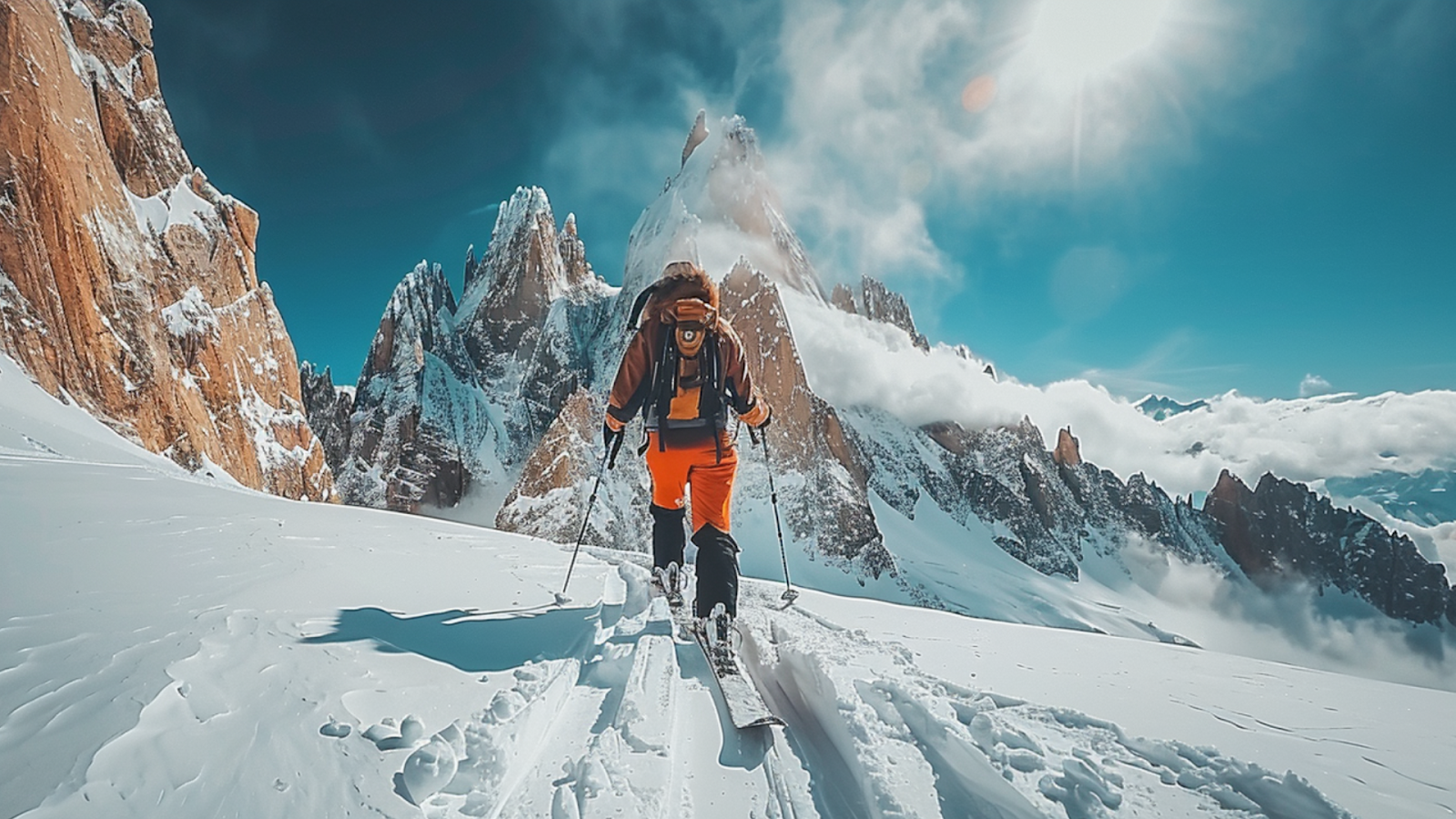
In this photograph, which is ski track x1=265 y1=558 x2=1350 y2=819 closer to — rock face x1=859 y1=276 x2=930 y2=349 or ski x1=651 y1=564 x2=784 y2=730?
ski x1=651 y1=564 x2=784 y2=730

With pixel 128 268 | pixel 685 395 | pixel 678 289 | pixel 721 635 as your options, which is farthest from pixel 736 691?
pixel 128 268

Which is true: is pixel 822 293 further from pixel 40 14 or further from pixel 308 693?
pixel 308 693

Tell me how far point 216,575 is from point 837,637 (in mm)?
3913

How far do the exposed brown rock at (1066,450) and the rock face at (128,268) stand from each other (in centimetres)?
14162

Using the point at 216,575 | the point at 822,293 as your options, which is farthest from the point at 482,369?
the point at 216,575

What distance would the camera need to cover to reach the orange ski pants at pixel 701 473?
15.4ft

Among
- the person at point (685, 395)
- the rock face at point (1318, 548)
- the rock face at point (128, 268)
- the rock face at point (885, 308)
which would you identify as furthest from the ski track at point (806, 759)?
the rock face at point (1318, 548)

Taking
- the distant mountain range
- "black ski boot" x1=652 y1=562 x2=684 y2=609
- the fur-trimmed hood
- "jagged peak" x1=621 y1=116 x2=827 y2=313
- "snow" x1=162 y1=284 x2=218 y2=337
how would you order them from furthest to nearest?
"jagged peak" x1=621 y1=116 x2=827 y2=313
"snow" x1=162 y1=284 x2=218 y2=337
the distant mountain range
"black ski boot" x1=652 y1=562 x2=684 y2=609
the fur-trimmed hood

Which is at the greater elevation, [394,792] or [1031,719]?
[1031,719]

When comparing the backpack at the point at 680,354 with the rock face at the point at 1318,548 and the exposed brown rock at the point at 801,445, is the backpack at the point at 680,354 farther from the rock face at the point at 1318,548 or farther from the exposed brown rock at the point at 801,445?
the rock face at the point at 1318,548

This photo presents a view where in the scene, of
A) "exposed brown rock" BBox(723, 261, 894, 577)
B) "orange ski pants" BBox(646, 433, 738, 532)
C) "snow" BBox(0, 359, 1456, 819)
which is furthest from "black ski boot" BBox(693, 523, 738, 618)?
"exposed brown rock" BBox(723, 261, 894, 577)

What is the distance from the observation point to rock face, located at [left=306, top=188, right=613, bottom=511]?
3605 inches

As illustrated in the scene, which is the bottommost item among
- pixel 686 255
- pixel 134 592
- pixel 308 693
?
pixel 308 693

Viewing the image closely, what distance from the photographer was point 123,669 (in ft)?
6.55
